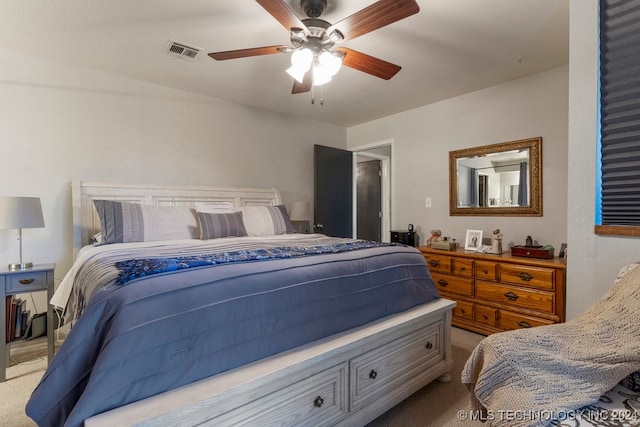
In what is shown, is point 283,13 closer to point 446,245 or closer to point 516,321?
point 446,245

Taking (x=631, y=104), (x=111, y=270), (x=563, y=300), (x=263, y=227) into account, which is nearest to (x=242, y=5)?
(x=111, y=270)

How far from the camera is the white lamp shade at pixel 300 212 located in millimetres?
3924

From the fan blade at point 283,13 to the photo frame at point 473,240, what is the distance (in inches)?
101

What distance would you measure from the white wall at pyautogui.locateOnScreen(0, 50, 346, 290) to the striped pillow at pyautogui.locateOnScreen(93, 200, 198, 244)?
553 mm

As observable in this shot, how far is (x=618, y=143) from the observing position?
1.51 metres

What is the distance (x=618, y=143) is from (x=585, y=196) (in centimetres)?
28

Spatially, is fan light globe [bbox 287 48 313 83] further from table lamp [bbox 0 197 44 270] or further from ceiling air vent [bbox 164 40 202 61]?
table lamp [bbox 0 197 44 270]

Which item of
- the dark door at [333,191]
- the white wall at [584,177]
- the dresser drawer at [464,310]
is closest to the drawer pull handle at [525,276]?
the dresser drawer at [464,310]

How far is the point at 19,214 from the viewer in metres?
2.19

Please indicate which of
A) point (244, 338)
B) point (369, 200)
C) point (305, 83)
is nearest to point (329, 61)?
point (305, 83)

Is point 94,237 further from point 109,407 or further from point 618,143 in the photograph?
point 618,143

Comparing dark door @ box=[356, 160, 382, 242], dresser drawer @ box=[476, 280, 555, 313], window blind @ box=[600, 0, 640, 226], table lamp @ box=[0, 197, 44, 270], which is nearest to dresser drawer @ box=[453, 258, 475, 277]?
dresser drawer @ box=[476, 280, 555, 313]

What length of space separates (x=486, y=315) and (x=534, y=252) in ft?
2.33

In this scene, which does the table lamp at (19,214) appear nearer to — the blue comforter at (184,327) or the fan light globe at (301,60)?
the blue comforter at (184,327)
